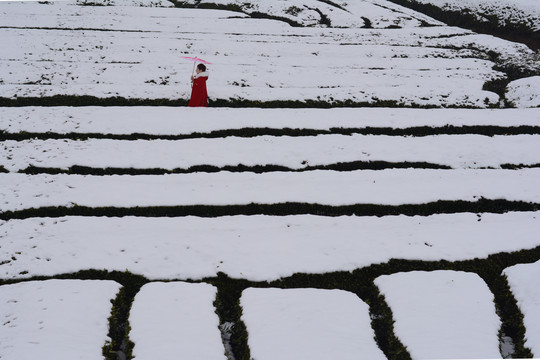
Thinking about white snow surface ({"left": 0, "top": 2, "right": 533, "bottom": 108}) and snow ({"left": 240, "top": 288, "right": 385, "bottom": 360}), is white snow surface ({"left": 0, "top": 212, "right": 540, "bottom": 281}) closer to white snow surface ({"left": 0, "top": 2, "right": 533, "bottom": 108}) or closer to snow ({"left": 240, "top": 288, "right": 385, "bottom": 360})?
snow ({"left": 240, "top": 288, "right": 385, "bottom": 360})

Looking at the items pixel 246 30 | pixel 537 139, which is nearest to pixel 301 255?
pixel 537 139

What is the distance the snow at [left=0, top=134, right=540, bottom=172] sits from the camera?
39.5 ft

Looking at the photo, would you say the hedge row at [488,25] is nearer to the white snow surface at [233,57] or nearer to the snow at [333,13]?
the snow at [333,13]

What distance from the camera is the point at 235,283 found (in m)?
7.95

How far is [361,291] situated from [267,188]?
4.42 m

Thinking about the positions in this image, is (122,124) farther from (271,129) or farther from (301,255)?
(301,255)

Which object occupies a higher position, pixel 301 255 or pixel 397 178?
pixel 397 178

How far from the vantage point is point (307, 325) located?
6.96 m

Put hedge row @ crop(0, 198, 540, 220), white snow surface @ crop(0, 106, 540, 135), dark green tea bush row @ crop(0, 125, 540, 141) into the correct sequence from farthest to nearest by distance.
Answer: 1. white snow surface @ crop(0, 106, 540, 135)
2. dark green tea bush row @ crop(0, 125, 540, 141)
3. hedge row @ crop(0, 198, 540, 220)

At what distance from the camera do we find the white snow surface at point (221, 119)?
46.1ft

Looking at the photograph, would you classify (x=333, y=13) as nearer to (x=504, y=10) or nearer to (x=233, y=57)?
(x=504, y=10)

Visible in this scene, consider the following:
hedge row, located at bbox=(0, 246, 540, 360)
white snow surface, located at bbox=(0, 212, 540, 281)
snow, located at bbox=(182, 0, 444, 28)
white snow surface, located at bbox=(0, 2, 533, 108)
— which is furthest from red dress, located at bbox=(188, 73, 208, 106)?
snow, located at bbox=(182, 0, 444, 28)

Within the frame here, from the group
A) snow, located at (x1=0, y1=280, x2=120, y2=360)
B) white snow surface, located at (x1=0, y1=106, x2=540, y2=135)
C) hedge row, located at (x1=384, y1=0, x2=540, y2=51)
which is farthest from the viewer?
hedge row, located at (x1=384, y1=0, x2=540, y2=51)

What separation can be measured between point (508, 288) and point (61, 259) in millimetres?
10312
